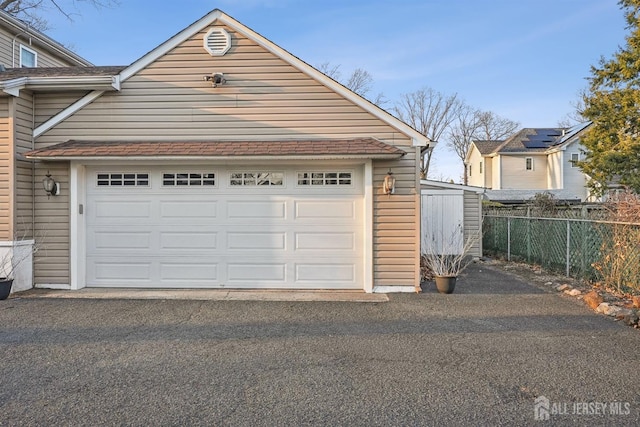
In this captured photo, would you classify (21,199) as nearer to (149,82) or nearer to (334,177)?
(149,82)

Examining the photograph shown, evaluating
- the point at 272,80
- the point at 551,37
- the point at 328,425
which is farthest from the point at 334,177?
the point at 551,37

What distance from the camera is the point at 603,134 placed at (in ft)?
55.3

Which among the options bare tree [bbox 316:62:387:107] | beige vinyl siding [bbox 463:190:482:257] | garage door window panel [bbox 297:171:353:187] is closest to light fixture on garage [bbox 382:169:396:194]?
garage door window panel [bbox 297:171:353:187]

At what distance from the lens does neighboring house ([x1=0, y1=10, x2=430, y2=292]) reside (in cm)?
727

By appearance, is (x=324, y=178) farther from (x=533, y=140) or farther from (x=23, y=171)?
(x=533, y=140)

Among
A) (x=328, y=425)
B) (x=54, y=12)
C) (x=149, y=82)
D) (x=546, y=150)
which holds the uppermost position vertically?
(x=54, y=12)

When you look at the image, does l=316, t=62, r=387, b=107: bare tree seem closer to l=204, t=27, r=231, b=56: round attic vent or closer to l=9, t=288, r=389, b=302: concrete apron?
l=204, t=27, r=231, b=56: round attic vent

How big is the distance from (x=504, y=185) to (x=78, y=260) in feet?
86.8

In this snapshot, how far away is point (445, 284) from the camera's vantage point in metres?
7.09

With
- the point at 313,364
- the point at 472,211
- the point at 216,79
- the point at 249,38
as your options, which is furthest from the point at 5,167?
the point at 472,211

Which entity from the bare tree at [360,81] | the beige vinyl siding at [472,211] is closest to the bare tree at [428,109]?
the bare tree at [360,81]

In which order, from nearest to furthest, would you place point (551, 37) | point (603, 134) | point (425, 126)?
point (551, 37) < point (603, 134) < point (425, 126)

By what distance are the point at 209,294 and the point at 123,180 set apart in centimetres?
261

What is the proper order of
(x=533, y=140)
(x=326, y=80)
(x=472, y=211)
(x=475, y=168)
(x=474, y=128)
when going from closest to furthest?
(x=326, y=80) < (x=472, y=211) < (x=533, y=140) < (x=475, y=168) < (x=474, y=128)
